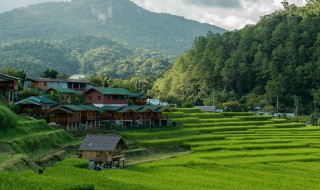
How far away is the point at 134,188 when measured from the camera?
79.4 ft

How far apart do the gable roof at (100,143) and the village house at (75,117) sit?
1096cm

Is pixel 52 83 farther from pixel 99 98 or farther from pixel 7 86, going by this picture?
pixel 7 86

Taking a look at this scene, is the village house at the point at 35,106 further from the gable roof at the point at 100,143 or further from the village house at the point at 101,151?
the village house at the point at 101,151

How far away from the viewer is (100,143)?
34188 millimetres

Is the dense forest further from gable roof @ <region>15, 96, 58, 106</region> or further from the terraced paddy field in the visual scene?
the terraced paddy field

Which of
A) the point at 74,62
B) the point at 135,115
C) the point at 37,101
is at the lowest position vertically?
the point at 135,115

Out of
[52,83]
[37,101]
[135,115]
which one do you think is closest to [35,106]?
[37,101]

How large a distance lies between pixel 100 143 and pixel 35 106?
14717 millimetres

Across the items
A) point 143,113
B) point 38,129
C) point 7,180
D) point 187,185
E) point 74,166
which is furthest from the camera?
point 143,113

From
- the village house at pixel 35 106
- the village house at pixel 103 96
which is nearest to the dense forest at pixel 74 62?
the village house at pixel 103 96

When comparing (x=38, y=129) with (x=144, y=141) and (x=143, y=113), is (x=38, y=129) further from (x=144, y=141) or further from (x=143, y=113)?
(x=143, y=113)

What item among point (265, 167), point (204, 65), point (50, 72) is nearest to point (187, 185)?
point (265, 167)

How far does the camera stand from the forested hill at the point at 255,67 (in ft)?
311

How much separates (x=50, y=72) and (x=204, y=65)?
1921 inches
